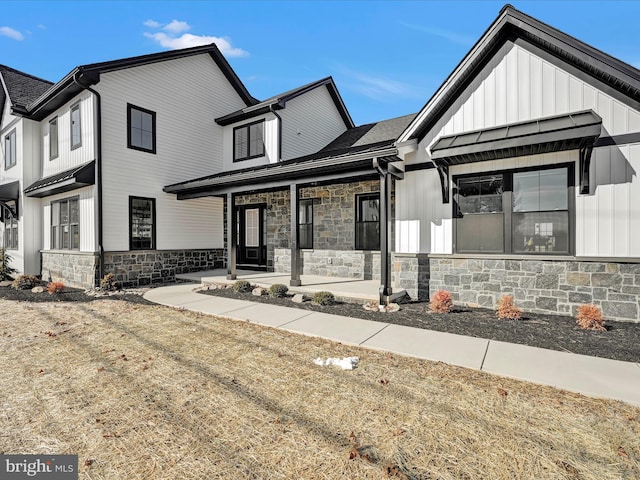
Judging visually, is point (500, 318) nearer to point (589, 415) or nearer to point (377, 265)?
point (589, 415)

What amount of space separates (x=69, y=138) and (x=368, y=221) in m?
10.7

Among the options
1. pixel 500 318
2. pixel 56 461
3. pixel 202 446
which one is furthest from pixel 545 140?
pixel 56 461

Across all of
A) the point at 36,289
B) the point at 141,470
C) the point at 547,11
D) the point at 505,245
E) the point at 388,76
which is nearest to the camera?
the point at 141,470

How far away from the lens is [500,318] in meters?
6.00

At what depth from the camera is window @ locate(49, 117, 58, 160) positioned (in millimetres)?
11734

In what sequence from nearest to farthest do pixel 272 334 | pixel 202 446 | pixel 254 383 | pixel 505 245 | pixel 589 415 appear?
1. pixel 202 446
2. pixel 589 415
3. pixel 254 383
4. pixel 272 334
5. pixel 505 245

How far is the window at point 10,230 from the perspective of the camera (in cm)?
1330

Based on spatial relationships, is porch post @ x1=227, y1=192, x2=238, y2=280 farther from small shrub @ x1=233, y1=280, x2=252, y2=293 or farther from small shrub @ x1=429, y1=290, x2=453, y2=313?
small shrub @ x1=429, y1=290, x2=453, y2=313

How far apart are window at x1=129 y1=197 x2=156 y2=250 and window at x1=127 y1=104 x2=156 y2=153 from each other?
188 cm

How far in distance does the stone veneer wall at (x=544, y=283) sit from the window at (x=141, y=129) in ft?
33.8

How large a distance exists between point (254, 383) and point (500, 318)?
4.88 metres

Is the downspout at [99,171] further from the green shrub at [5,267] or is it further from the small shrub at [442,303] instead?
the small shrub at [442,303]

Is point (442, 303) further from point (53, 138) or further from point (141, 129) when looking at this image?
point (53, 138)

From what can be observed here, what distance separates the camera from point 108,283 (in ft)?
30.9
